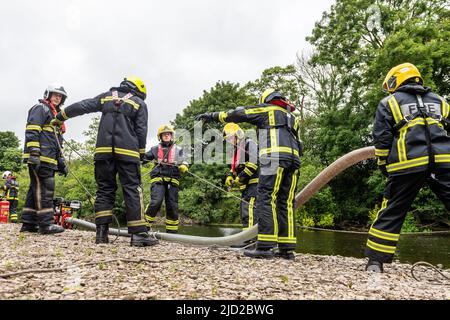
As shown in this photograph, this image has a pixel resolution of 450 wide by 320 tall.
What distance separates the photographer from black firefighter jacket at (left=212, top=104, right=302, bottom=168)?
4.79 m

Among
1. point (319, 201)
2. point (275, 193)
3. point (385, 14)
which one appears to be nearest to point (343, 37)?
point (385, 14)

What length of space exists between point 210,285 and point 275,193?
2206 millimetres

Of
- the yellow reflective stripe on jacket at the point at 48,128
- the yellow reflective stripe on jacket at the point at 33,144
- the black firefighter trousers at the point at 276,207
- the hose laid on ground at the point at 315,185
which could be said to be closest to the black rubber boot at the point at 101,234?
the hose laid on ground at the point at 315,185

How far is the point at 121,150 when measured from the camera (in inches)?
198

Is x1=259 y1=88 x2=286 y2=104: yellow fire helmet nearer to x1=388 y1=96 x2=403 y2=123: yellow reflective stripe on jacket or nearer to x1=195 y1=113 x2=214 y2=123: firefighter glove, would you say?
x1=195 y1=113 x2=214 y2=123: firefighter glove

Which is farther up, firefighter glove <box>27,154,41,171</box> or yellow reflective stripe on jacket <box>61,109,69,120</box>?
yellow reflective stripe on jacket <box>61,109,69,120</box>

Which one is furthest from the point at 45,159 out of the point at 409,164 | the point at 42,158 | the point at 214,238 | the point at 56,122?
the point at 409,164

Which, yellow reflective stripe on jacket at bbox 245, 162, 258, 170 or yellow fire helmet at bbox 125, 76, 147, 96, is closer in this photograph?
yellow fire helmet at bbox 125, 76, 147, 96

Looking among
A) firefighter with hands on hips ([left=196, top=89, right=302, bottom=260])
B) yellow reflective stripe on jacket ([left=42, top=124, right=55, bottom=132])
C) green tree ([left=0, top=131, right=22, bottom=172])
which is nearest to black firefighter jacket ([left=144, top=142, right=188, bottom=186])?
yellow reflective stripe on jacket ([left=42, top=124, right=55, bottom=132])

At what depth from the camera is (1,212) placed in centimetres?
1264

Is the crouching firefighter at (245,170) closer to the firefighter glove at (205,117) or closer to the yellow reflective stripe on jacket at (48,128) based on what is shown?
the firefighter glove at (205,117)

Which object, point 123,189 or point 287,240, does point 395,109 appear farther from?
point 123,189

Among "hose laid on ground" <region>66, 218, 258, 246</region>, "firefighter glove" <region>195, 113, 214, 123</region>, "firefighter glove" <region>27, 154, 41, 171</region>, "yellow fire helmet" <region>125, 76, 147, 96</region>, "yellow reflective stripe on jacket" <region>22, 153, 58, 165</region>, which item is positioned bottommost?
"hose laid on ground" <region>66, 218, 258, 246</region>

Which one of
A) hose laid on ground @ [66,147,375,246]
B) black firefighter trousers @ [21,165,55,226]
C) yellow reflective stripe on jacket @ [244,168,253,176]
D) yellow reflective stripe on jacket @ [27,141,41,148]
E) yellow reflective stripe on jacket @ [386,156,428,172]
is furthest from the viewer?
yellow reflective stripe on jacket @ [244,168,253,176]
